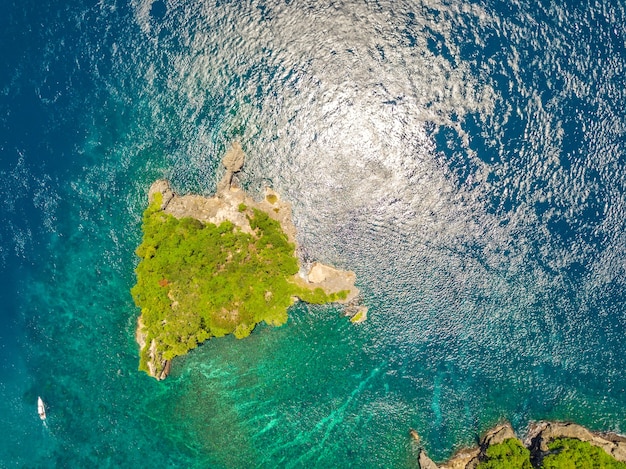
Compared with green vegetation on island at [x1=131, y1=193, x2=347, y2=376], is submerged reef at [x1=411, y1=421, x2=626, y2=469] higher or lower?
lower

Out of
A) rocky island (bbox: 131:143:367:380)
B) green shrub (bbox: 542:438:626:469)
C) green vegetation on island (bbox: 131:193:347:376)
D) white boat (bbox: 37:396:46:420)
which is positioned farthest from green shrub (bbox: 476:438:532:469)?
white boat (bbox: 37:396:46:420)

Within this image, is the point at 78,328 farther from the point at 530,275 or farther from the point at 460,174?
the point at 530,275

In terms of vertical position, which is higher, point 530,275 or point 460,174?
point 460,174

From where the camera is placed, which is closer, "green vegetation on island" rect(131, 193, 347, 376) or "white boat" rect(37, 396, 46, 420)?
"green vegetation on island" rect(131, 193, 347, 376)

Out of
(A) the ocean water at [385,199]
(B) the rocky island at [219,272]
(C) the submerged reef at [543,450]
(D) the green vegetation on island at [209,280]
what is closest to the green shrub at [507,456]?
(C) the submerged reef at [543,450]

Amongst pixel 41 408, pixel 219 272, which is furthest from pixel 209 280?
pixel 41 408

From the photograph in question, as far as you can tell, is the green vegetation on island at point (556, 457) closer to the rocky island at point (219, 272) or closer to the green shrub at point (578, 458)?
the green shrub at point (578, 458)

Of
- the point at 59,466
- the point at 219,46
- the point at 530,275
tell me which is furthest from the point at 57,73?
the point at 530,275

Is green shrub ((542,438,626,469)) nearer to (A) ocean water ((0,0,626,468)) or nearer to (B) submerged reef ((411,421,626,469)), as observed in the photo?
(B) submerged reef ((411,421,626,469))
